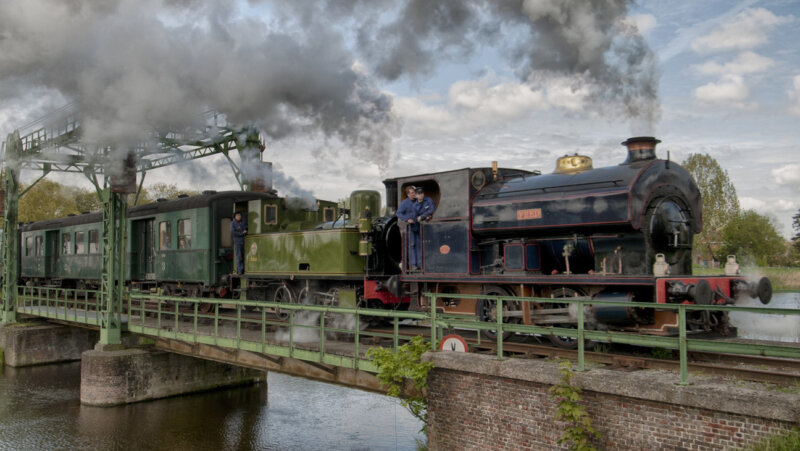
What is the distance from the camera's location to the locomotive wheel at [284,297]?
1431 centimetres

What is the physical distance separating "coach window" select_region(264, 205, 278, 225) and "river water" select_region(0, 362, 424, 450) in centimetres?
480

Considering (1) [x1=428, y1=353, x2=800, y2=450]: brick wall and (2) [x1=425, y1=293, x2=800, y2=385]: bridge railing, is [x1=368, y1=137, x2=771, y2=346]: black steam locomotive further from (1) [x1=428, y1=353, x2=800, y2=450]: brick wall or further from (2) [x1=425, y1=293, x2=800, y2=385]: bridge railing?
(1) [x1=428, y1=353, x2=800, y2=450]: brick wall

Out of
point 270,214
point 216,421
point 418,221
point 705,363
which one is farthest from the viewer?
point 270,214

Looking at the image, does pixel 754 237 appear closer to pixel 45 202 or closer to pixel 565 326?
pixel 565 326

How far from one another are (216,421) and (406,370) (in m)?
8.41

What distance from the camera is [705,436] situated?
230 inches

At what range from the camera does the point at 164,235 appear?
61.5 ft

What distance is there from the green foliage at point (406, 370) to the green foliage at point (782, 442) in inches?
152

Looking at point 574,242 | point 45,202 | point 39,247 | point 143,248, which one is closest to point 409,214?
point 574,242

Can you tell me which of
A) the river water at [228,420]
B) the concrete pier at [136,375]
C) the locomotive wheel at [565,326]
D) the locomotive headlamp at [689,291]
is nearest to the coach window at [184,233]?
the concrete pier at [136,375]

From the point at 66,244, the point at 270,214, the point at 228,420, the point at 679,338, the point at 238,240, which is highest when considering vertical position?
the point at 270,214

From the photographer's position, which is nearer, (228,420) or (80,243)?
(228,420)

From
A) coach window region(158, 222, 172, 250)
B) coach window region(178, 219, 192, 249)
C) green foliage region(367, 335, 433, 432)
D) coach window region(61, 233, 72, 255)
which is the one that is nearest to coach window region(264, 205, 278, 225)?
coach window region(178, 219, 192, 249)

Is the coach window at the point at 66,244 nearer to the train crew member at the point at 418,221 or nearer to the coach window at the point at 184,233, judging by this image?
the coach window at the point at 184,233
